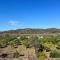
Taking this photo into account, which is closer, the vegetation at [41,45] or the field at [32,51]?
the field at [32,51]

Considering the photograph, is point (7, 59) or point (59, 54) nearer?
point (7, 59)

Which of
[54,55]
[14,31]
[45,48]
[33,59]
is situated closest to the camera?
[33,59]

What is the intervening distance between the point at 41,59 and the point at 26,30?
450 ft

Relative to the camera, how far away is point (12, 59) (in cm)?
2172

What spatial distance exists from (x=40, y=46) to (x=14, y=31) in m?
126

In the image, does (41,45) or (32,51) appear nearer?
(32,51)

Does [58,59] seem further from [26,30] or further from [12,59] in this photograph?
[26,30]

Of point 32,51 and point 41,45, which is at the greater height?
point 41,45

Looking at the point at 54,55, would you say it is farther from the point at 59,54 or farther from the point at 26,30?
the point at 26,30

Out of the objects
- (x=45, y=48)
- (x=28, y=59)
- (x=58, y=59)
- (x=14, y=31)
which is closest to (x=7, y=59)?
(x=28, y=59)

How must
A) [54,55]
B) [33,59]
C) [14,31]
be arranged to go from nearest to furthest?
[33,59]
[54,55]
[14,31]

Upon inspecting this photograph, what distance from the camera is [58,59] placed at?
22.3 m

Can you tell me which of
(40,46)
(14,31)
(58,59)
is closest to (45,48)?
(40,46)

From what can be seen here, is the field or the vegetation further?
the vegetation
